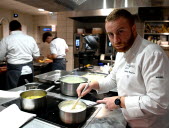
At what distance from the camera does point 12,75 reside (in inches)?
106

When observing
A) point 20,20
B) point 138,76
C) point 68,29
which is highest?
point 20,20

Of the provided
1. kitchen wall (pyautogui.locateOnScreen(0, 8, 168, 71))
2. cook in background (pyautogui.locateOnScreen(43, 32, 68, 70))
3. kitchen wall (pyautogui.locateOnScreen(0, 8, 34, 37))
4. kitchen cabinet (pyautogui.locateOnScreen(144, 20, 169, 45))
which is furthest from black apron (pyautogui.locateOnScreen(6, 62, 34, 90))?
kitchen wall (pyautogui.locateOnScreen(0, 8, 34, 37))

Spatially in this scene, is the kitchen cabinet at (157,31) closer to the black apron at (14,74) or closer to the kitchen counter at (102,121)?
the black apron at (14,74)

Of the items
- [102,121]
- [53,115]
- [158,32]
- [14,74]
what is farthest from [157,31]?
[53,115]

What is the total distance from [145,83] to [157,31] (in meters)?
3.85

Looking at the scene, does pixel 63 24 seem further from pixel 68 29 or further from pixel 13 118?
pixel 13 118

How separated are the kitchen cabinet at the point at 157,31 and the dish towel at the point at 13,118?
13.6 feet

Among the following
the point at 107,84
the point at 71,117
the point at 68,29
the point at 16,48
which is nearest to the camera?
the point at 71,117

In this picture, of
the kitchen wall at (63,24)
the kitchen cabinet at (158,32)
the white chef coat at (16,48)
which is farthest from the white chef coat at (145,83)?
the kitchen cabinet at (158,32)

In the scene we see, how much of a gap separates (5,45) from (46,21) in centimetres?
501

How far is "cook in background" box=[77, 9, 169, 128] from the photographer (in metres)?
0.89

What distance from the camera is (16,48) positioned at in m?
2.65

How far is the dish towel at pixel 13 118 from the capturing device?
0.90 m

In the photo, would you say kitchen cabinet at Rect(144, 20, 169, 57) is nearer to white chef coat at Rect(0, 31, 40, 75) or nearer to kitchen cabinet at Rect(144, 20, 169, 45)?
kitchen cabinet at Rect(144, 20, 169, 45)
